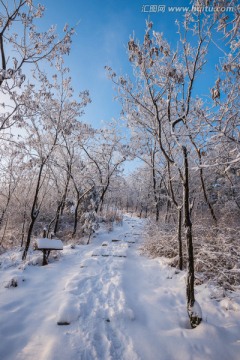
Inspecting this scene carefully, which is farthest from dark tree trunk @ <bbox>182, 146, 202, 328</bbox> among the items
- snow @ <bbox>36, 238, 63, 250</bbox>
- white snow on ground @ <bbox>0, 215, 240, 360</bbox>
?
snow @ <bbox>36, 238, 63, 250</bbox>

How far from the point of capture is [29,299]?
4.93 meters

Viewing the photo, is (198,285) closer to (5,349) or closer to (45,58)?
(5,349)

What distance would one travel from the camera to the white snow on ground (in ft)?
10.7

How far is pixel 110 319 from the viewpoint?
411cm

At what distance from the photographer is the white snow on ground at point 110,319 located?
128 inches

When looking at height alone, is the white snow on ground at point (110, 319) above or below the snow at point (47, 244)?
below

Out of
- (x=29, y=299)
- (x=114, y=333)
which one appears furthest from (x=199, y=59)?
(x=29, y=299)

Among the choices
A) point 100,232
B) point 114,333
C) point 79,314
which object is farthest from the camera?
point 100,232

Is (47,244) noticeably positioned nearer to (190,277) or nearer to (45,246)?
(45,246)

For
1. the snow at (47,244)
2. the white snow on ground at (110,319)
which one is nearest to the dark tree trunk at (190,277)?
the white snow on ground at (110,319)

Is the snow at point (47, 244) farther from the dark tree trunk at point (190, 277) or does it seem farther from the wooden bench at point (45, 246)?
the dark tree trunk at point (190, 277)

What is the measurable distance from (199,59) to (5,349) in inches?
327

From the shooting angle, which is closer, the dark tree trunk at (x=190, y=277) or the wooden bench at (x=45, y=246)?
the dark tree trunk at (x=190, y=277)

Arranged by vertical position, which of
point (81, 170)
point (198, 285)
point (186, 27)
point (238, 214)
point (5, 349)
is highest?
point (186, 27)
